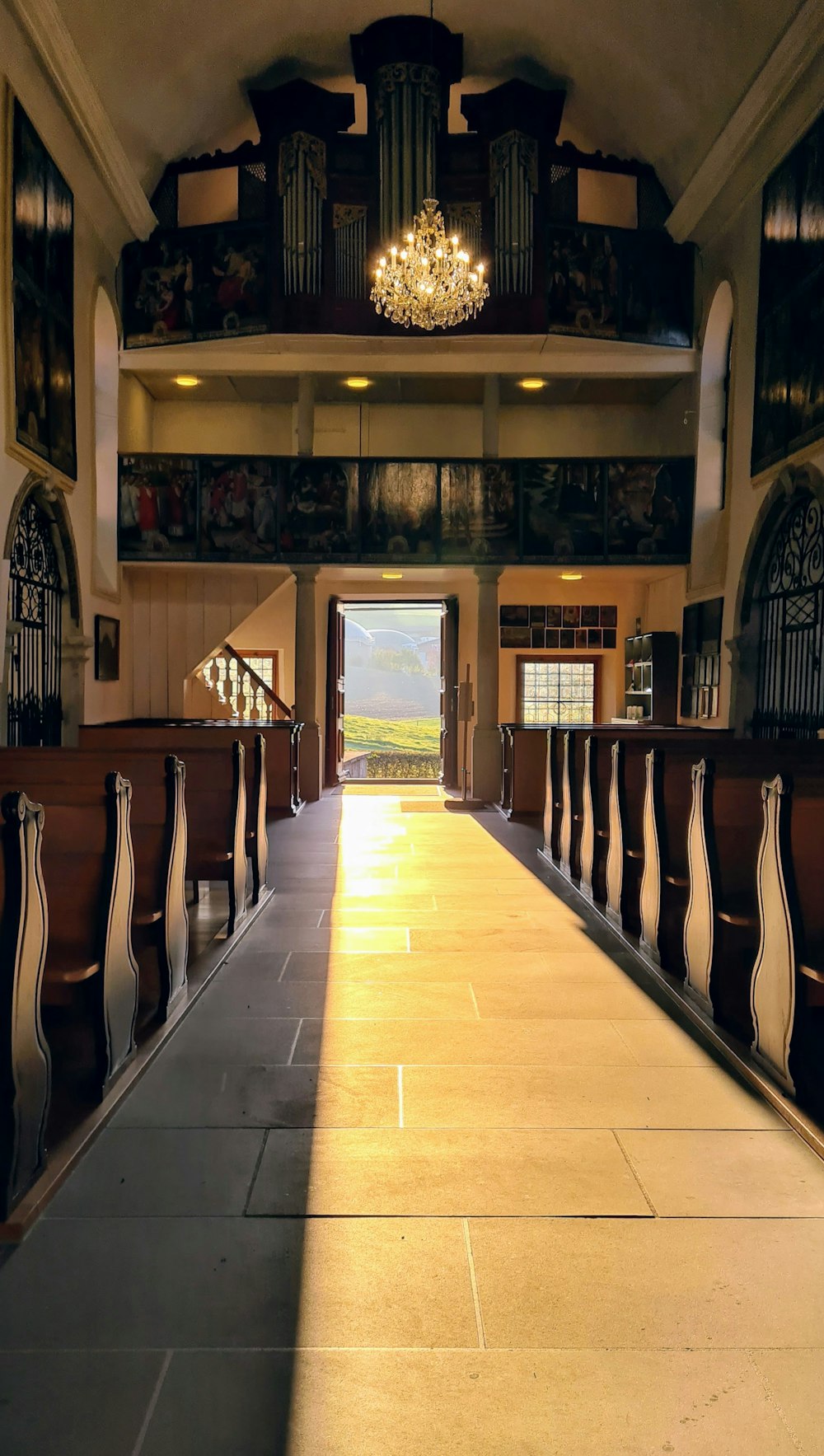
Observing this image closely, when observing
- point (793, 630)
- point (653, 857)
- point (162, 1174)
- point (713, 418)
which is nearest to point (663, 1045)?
point (653, 857)

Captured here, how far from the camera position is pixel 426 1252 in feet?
7.07

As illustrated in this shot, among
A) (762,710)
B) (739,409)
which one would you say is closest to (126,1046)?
(762,710)

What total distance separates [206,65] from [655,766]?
9461 mm

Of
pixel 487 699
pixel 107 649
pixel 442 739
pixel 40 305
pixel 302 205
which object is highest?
pixel 302 205

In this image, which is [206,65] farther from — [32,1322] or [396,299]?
[32,1322]

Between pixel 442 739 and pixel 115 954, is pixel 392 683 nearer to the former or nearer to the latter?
pixel 442 739

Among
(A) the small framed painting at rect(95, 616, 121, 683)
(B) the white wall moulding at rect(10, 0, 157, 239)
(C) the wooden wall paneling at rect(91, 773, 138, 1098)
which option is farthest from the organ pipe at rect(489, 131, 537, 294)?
(C) the wooden wall paneling at rect(91, 773, 138, 1098)

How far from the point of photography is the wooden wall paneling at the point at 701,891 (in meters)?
3.75

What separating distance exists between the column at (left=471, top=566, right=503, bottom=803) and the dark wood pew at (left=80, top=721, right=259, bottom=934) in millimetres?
5823

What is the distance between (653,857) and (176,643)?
9.17 m

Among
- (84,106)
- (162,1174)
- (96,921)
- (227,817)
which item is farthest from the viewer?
(84,106)

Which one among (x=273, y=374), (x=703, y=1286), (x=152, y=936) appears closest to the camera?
(x=703, y=1286)

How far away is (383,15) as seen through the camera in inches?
398

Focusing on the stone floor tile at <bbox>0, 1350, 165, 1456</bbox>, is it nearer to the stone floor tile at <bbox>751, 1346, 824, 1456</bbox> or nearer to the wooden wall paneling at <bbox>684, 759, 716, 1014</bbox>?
the stone floor tile at <bbox>751, 1346, 824, 1456</bbox>
